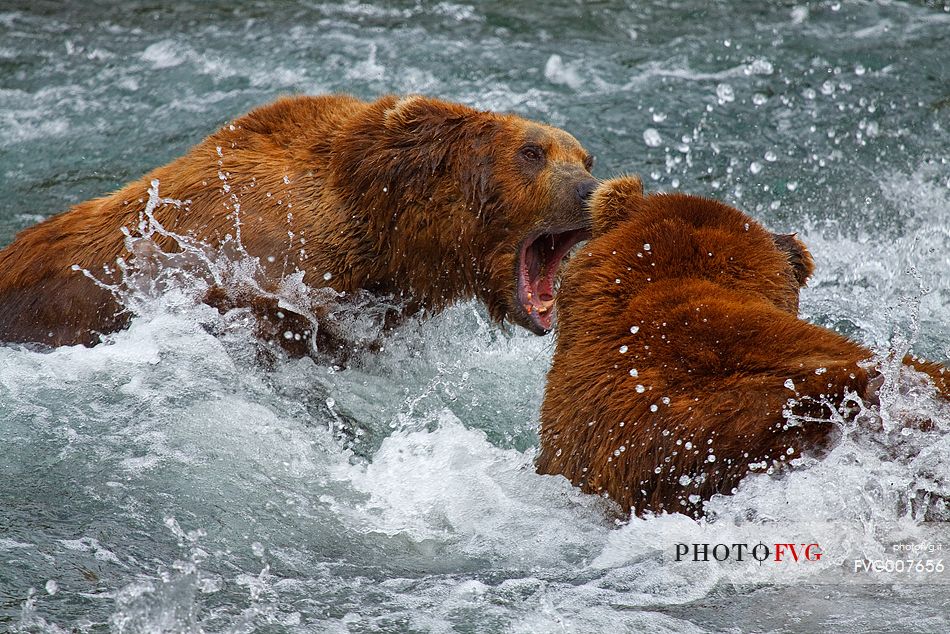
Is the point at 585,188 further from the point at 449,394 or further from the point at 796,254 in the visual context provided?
the point at 449,394

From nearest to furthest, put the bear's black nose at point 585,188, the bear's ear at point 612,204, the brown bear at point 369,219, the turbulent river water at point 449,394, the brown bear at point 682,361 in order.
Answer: the brown bear at point 682,361 → the turbulent river water at point 449,394 → the bear's ear at point 612,204 → the bear's black nose at point 585,188 → the brown bear at point 369,219

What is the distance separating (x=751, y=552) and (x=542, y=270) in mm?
1990

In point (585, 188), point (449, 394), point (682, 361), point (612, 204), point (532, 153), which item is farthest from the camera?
point (449, 394)

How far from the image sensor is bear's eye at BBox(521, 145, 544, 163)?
554cm

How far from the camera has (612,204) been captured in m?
4.71

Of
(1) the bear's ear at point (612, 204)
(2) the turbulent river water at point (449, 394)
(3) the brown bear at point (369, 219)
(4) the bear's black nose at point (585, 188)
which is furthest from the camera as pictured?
(3) the brown bear at point (369, 219)

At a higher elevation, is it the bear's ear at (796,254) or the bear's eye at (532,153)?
the bear's eye at (532,153)

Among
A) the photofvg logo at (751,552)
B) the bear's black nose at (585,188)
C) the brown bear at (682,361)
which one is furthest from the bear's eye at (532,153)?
the photofvg logo at (751,552)

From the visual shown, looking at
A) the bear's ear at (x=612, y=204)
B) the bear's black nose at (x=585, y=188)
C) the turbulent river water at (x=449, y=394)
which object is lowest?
the turbulent river water at (x=449, y=394)

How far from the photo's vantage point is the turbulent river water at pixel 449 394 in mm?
4004

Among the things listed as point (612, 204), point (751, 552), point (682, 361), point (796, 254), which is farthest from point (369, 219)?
point (751, 552)

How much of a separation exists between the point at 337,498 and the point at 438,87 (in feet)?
17.5

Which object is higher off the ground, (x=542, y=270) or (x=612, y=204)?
(x=612, y=204)

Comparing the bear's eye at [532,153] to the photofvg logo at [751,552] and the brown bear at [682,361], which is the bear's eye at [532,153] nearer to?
the brown bear at [682,361]
